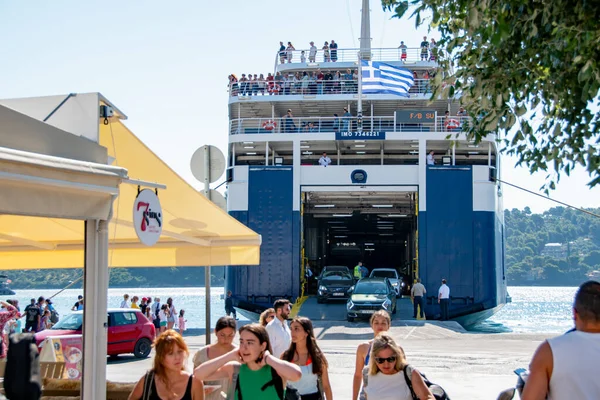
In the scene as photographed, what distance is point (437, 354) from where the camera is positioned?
53.7ft

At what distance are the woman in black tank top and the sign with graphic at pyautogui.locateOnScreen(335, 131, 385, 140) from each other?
22639 mm

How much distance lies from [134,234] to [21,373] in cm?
547

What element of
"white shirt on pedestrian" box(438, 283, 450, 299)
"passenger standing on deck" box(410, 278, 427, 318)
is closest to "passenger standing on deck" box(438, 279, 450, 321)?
"white shirt on pedestrian" box(438, 283, 450, 299)

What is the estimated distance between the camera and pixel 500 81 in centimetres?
658

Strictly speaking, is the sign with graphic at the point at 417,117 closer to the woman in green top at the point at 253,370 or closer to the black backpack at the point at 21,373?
the woman in green top at the point at 253,370

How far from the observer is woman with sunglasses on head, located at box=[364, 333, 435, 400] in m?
5.23

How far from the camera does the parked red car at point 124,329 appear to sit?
16.8 meters

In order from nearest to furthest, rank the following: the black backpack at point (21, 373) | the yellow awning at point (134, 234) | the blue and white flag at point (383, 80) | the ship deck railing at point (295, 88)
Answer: the black backpack at point (21, 373) < the yellow awning at point (134, 234) < the blue and white flag at point (383, 80) < the ship deck railing at point (295, 88)

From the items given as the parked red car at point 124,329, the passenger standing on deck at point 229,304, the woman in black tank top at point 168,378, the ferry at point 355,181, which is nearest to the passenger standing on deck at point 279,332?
the woman in black tank top at point 168,378

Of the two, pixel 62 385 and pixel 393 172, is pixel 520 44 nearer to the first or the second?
pixel 62 385

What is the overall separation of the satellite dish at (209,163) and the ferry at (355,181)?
48.6 feet

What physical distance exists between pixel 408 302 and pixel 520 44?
2160cm

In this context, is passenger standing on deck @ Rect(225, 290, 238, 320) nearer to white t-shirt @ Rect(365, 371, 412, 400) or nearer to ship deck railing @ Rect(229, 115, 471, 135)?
ship deck railing @ Rect(229, 115, 471, 135)

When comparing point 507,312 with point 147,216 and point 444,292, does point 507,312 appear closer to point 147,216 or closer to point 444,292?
point 444,292
